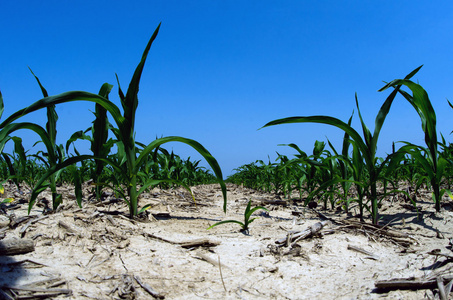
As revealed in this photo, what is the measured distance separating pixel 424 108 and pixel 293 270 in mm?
1700

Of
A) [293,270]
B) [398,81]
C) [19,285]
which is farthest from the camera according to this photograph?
[398,81]

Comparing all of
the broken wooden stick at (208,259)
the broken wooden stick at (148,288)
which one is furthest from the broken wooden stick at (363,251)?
the broken wooden stick at (148,288)

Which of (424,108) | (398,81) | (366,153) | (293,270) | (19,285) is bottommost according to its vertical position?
(293,270)

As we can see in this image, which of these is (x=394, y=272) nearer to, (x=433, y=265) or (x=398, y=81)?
(x=433, y=265)

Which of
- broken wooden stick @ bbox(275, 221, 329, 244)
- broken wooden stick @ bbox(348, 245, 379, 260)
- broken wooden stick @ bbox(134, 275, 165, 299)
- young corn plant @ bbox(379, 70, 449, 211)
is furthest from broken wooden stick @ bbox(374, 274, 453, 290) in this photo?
young corn plant @ bbox(379, 70, 449, 211)

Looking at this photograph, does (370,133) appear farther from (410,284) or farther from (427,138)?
(410,284)

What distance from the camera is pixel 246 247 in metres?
2.02

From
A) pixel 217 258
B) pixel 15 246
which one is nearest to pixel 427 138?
pixel 217 258

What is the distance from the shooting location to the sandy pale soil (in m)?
1.41

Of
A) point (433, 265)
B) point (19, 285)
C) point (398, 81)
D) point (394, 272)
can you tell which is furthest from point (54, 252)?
point (398, 81)

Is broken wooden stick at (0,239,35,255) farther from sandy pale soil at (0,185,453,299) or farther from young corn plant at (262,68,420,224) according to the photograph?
young corn plant at (262,68,420,224)

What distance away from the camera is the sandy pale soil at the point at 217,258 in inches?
55.4

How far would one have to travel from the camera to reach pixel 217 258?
5.96 feet

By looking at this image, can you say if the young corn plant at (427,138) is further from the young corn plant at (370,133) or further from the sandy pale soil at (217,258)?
the sandy pale soil at (217,258)
